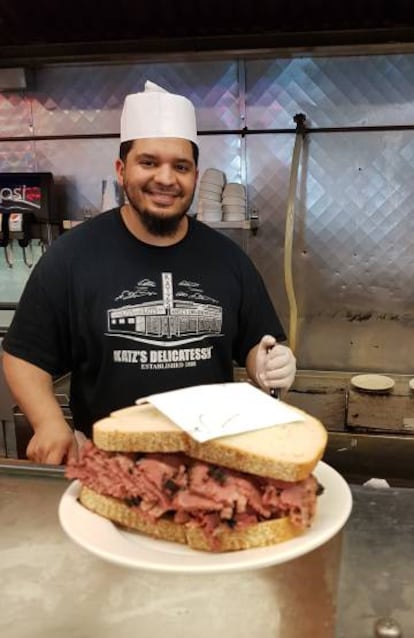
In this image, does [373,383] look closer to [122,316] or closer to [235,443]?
[122,316]

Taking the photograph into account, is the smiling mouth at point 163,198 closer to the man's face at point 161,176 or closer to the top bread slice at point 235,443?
the man's face at point 161,176

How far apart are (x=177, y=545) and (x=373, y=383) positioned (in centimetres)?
217

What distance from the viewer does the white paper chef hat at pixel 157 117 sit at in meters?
1.73

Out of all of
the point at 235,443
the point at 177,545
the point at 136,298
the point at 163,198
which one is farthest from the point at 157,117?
the point at 177,545

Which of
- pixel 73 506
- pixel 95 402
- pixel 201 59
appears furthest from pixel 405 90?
pixel 73 506

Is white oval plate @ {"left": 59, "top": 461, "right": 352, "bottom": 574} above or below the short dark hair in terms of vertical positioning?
below

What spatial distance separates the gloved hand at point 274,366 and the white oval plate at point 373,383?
1.54m

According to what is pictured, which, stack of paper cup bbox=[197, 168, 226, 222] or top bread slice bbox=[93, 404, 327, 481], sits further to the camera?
stack of paper cup bbox=[197, 168, 226, 222]

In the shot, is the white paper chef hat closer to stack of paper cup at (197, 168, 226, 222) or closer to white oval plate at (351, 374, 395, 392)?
stack of paper cup at (197, 168, 226, 222)

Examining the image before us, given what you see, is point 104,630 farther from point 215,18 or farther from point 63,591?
point 215,18

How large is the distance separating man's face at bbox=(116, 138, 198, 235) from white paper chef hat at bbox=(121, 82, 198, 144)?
3cm

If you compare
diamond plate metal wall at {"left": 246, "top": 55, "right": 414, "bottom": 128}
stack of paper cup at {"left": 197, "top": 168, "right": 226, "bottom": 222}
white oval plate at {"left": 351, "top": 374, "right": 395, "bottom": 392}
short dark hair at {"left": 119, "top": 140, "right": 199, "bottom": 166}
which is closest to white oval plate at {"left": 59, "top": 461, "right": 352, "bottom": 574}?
short dark hair at {"left": 119, "top": 140, "right": 199, "bottom": 166}

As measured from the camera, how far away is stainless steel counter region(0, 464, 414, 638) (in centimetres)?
89

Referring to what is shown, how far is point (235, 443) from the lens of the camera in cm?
96
